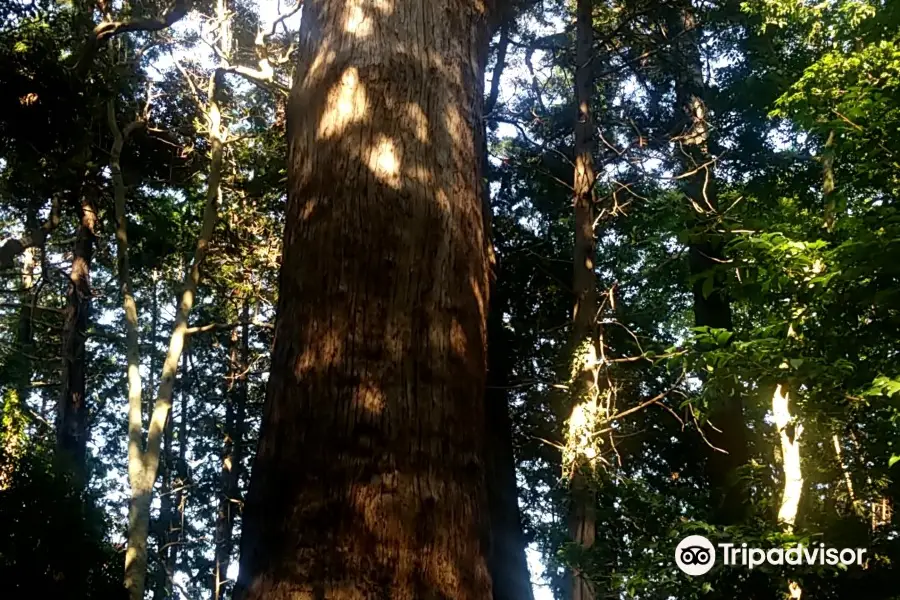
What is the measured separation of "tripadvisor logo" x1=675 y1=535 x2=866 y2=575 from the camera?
5.62 metres

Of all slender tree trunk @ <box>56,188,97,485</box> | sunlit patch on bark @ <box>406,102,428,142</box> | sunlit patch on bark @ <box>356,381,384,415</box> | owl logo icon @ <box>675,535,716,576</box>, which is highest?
slender tree trunk @ <box>56,188,97,485</box>

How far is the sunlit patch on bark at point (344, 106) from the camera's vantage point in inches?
65.6

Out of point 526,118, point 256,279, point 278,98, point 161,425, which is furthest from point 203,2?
point 161,425

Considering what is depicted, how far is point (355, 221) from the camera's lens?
1.50 meters

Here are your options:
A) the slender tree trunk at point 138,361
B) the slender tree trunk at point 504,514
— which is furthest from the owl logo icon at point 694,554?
the slender tree trunk at point 138,361

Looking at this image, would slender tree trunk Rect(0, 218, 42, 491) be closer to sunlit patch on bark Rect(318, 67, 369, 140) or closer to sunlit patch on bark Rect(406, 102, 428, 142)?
sunlit patch on bark Rect(318, 67, 369, 140)

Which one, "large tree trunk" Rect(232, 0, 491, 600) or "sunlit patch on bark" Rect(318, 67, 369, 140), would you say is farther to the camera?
"sunlit patch on bark" Rect(318, 67, 369, 140)

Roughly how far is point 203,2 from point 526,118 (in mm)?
6024

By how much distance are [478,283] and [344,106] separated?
55cm

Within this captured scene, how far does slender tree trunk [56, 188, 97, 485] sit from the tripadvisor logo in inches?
Result: 417

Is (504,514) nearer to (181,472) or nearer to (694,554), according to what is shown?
(694,554)

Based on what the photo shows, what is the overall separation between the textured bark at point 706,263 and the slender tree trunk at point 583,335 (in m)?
1.11

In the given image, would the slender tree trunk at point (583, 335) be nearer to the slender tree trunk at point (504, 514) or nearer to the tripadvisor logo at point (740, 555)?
the slender tree trunk at point (504, 514)

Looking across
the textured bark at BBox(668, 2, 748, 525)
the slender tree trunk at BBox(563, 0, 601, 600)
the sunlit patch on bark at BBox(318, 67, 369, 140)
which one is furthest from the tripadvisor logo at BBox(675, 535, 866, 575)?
the sunlit patch on bark at BBox(318, 67, 369, 140)
